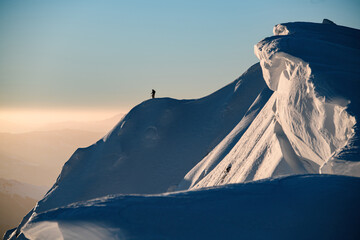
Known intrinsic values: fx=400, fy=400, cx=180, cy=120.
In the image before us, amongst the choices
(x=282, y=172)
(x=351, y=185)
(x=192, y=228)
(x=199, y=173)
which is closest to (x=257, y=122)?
(x=199, y=173)

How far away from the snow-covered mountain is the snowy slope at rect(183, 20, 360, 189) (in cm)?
5

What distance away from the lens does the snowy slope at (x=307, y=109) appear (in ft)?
45.4

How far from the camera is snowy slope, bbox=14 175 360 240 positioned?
790 centimetres

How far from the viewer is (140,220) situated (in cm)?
824

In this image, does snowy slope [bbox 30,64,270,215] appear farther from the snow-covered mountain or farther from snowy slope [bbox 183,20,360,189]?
snowy slope [bbox 183,20,360,189]

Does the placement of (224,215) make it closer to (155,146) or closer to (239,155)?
(239,155)

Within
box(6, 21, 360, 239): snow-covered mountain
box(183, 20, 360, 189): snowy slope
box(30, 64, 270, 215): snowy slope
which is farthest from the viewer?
box(30, 64, 270, 215): snowy slope

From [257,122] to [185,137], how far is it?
33.0 ft

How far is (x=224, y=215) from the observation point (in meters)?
8.25

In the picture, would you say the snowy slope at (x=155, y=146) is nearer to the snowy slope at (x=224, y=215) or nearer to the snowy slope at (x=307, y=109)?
the snowy slope at (x=307, y=109)

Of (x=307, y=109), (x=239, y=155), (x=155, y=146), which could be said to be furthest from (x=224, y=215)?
(x=155, y=146)

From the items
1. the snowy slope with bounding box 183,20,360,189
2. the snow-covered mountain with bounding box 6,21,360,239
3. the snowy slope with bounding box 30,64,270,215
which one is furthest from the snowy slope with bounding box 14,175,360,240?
the snowy slope with bounding box 30,64,270,215

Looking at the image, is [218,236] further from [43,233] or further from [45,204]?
[45,204]

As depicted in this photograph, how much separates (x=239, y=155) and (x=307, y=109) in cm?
742
